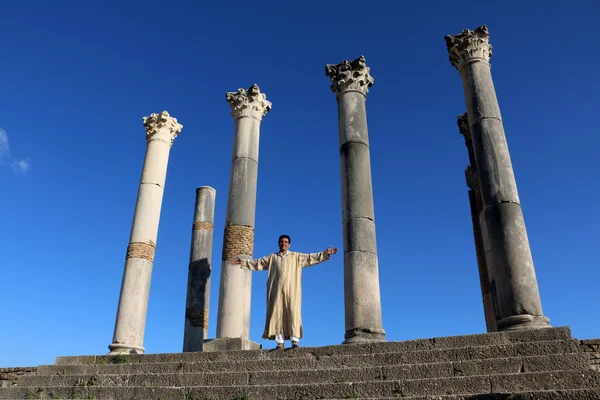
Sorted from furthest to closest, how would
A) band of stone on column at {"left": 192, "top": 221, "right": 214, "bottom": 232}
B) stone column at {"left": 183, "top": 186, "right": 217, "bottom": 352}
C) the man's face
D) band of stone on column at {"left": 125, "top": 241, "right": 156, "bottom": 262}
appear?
1. band of stone on column at {"left": 192, "top": 221, "right": 214, "bottom": 232}
2. stone column at {"left": 183, "top": 186, "right": 217, "bottom": 352}
3. band of stone on column at {"left": 125, "top": 241, "right": 156, "bottom": 262}
4. the man's face

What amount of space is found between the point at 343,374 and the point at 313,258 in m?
2.94

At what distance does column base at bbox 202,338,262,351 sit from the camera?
13422 millimetres

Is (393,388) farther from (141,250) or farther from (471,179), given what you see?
(471,179)

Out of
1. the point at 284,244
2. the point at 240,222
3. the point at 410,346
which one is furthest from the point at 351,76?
the point at 410,346

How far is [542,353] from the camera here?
27.3 feet

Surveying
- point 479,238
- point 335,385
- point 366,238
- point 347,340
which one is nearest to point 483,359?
point 335,385

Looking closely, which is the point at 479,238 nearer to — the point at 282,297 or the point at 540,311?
the point at 540,311

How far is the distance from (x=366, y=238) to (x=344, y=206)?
1172 mm

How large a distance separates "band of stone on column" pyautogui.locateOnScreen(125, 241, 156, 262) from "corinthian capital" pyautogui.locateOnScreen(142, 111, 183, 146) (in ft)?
13.8

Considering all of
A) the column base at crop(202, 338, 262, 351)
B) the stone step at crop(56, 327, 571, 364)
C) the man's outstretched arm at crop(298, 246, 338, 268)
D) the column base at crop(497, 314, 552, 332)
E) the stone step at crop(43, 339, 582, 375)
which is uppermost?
the man's outstretched arm at crop(298, 246, 338, 268)

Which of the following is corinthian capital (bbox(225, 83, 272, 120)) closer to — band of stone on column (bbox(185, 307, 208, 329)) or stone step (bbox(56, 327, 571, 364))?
band of stone on column (bbox(185, 307, 208, 329))

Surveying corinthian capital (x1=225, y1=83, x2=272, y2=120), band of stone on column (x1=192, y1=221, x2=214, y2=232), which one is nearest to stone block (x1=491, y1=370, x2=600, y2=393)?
corinthian capital (x1=225, y1=83, x2=272, y2=120)

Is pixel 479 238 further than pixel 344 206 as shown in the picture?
Yes

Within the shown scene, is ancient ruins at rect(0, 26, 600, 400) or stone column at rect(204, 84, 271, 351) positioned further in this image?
stone column at rect(204, 84, 271, 351)
